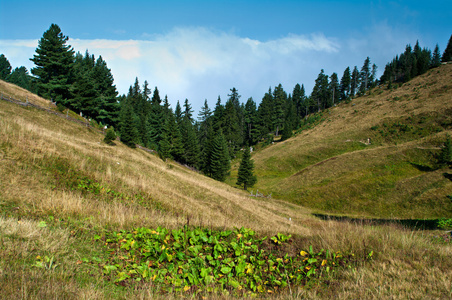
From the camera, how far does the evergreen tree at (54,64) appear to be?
43.4m

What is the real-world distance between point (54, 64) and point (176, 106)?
153 ft

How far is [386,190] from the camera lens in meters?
31.9

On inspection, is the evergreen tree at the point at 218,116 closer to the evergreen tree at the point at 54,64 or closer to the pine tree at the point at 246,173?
the pine tree at the point at 246,173

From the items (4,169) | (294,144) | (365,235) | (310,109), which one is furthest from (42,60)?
(310,109)

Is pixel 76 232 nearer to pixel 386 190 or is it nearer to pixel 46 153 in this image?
pixel 46 153

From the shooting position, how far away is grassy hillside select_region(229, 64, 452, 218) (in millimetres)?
29544

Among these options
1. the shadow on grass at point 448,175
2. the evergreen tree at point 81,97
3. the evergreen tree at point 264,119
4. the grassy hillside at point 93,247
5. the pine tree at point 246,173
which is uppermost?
the evergreen tree at point 264,119

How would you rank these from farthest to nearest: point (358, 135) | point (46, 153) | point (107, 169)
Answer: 1. point (358, 135)
2. point (107, 169)
3. point (46, 153)

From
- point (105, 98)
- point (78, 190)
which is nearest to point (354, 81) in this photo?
point (105, 98)

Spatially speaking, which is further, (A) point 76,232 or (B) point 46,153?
(B) point 46,153

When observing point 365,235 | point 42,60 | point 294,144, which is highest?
point 42,60

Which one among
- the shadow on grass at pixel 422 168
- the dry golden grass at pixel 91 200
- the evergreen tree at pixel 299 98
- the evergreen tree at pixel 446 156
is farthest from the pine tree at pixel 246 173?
the evergreen tree at pixel 299 98

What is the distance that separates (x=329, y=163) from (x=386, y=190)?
13337mm

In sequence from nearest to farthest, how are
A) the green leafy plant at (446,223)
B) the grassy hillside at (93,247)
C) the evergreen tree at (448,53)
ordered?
the grassy hillside at (93,247) < the green leafy plant at (446,223) < the evergreen tree at (448,53)
